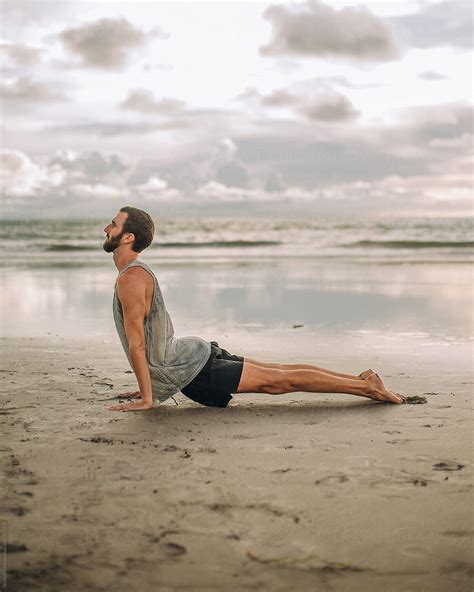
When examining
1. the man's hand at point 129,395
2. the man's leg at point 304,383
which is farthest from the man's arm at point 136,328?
the man's leg at point 304,383

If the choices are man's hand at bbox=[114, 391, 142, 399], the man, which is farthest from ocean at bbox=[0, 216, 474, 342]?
the man

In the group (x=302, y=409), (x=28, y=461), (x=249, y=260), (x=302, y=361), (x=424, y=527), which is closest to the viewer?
(x=424, y=527)

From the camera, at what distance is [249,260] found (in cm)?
2188

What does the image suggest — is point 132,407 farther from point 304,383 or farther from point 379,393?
point 379,393

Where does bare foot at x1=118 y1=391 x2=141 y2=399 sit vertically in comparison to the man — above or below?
below

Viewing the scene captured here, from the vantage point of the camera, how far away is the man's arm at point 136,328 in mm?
4773

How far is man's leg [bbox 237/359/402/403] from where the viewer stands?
4957mm

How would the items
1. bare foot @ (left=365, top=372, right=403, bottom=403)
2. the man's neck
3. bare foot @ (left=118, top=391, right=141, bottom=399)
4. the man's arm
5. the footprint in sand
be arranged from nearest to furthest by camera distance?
the footprint in sand < the man's arm < the man's neck < bare foot @ (left=365, top=372, right=403, bottom=403) < bare foot @ (left=118, top=391, right=141, bottom=399)

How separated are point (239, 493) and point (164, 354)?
5.98 feet

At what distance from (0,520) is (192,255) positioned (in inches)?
869

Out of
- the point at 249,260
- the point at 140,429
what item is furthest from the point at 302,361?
the point at 249,260

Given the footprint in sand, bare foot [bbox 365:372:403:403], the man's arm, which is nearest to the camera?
the footprint in sand

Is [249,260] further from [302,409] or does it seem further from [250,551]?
[250,551]

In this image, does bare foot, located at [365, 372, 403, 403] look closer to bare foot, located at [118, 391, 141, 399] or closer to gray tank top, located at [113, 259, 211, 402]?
gray tank top, located at [113, 259, 211, 402]
